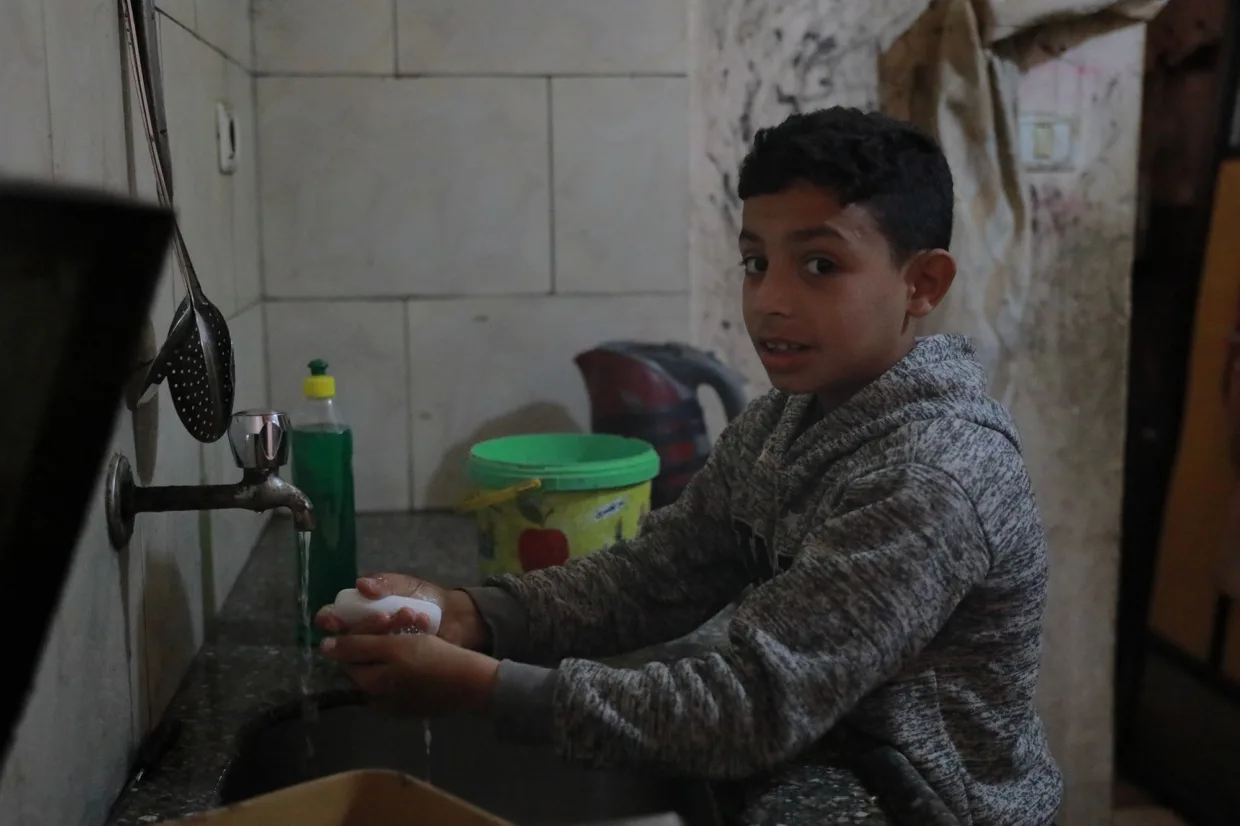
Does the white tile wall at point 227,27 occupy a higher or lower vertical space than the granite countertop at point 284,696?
higher

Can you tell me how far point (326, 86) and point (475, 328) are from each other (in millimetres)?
384

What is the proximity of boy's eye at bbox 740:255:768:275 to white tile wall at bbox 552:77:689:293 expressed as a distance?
62cm

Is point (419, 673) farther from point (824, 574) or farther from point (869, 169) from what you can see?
point (869, 169)

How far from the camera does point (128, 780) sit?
0.80 metres

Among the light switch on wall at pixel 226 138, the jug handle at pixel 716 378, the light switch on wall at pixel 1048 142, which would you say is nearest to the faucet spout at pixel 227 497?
the light switch on wall at pixel 226 138

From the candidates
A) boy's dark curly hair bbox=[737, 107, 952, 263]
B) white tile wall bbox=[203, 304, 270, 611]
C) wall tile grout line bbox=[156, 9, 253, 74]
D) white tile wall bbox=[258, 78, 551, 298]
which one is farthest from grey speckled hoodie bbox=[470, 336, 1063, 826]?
white tile wall bbox=[258, 78, 551, 298]

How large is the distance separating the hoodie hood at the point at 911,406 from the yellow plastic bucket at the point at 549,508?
291mm

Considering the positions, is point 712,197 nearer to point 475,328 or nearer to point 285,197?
point 475,328

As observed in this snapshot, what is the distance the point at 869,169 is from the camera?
898 mm

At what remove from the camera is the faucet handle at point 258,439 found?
2.97ft

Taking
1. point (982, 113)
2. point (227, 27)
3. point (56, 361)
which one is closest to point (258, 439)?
point (56, 361)

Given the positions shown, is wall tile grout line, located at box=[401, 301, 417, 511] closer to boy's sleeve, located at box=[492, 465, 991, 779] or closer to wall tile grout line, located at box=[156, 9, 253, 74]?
wall tile grout line, located at box=[156, 9, 253, 74]

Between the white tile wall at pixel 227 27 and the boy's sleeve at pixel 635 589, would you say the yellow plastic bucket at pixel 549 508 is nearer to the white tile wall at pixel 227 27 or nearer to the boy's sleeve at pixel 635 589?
the boy's sleeve at pixel 635 589

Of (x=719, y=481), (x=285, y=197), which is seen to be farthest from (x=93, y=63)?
(x=285, y=197)
